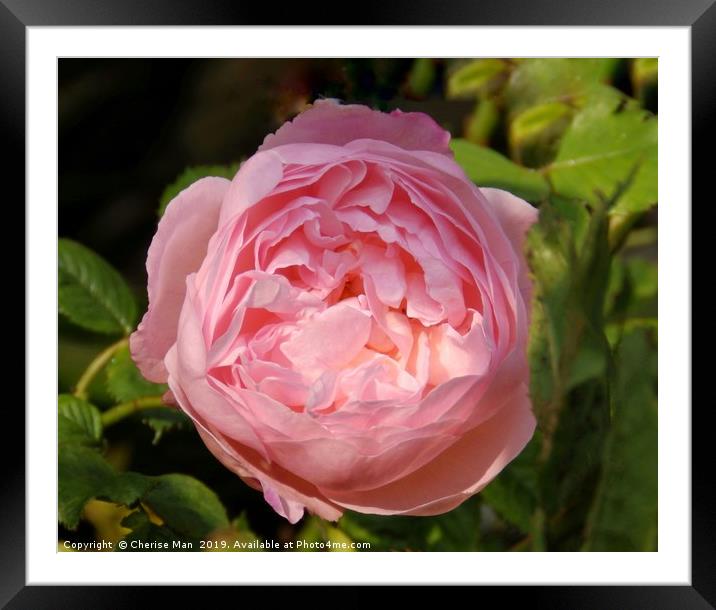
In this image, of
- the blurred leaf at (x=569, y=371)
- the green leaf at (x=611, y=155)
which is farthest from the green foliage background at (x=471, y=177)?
the blurred leaf at (x=569, y=371)

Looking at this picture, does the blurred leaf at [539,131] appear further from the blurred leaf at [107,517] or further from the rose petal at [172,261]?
the blurred leaf at [107,517]

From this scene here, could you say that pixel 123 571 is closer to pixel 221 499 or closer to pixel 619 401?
pixel 221 499

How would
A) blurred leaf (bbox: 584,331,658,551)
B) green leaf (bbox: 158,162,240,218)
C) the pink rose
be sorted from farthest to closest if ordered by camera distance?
green leaf (bbox: 158,162,240,218) → the pink rose → blurred leaf (bbox: 584,331,658,551)

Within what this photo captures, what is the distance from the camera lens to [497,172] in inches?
21.0

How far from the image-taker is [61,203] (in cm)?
55

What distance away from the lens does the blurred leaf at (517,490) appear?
46 centimetres

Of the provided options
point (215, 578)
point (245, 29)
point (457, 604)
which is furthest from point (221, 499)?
point (245, 29)

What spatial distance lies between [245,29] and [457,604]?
1.41 ft

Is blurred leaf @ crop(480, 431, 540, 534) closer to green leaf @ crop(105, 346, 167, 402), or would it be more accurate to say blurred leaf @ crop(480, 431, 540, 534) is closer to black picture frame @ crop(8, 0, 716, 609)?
black picture frame @ crop(8, 0, 716, 609)

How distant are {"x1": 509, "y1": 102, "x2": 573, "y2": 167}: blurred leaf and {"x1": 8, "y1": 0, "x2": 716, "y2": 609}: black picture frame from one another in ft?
0.20

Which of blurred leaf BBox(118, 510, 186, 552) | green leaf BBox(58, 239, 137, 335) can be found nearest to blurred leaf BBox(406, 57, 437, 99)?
green leaf BBox(58, 239, 137, 335)

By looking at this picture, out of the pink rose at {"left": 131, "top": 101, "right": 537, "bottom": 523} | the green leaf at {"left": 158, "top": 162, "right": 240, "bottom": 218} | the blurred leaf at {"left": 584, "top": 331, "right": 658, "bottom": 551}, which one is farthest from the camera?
the green leaf at {"left": 158, "top": 162, "right": 240, "bottom": 218}

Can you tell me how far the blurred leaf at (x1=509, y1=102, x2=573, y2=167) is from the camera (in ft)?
1.80

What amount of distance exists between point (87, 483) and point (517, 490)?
305 mm
